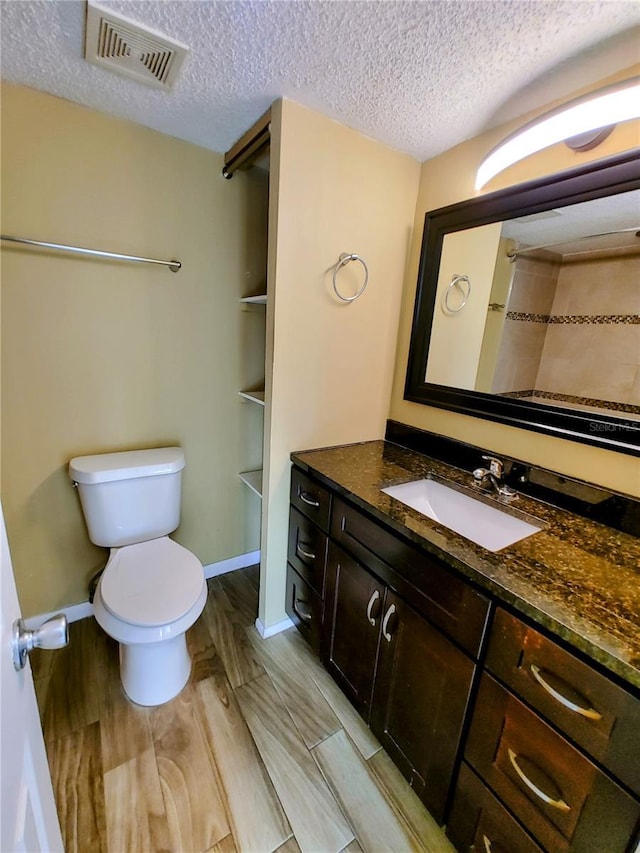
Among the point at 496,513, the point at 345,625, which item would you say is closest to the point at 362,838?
the point at 345,625

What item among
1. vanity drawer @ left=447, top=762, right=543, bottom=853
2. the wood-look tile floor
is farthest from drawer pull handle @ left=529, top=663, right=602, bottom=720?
the wood-look tile floor

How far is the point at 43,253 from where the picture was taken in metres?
1.43

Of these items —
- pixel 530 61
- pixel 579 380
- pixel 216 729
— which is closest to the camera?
pixel 530 61

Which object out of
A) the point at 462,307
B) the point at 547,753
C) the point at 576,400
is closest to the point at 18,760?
the point at 547,753

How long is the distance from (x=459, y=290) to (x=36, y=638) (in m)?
1.73

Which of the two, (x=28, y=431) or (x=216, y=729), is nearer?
(x=216, y=729)

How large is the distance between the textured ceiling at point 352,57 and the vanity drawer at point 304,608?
1850mm

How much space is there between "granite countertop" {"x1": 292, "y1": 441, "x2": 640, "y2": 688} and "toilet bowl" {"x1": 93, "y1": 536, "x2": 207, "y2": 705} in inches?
27.2

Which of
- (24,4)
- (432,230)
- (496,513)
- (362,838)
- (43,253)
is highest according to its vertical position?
(24,4)

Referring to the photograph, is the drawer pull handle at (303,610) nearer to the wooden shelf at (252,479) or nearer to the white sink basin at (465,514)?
the wooden shelf at (252,479)

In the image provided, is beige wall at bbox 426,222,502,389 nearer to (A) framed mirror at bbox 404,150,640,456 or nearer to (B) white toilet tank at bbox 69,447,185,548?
(A) framed mirror at bbox 404,150,640,456

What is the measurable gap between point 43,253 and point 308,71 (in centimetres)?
115

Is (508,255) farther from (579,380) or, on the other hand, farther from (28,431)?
(28,431)

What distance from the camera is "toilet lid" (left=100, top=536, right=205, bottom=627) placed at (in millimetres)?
1301
